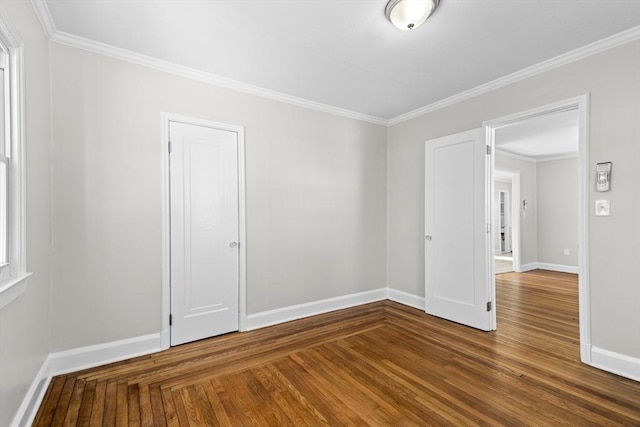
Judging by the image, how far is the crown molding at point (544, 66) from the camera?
2303 millimetres

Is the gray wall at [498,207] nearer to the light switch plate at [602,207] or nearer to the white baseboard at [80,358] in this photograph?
the light switch plate at [602,207]

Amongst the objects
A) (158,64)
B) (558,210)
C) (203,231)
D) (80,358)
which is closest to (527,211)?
(558,210)

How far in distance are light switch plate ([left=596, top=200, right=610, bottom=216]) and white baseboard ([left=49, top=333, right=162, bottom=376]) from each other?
3954 mm

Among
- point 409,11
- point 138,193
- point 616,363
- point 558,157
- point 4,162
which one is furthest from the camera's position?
point 558,157

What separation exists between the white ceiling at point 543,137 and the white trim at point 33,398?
201 inches

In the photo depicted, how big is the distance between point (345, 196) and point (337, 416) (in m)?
2.68

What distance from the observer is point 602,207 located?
2416mm

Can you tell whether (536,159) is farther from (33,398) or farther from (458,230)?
(33,398)

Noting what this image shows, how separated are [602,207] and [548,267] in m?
5.48

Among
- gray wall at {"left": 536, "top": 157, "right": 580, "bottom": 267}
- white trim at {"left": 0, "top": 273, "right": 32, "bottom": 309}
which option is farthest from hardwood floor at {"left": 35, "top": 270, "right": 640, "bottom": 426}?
gray wall at {"left": 536, "top": 157, "right": 580, "bottom": 267}

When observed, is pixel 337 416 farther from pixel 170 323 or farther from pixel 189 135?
pixel 189 135

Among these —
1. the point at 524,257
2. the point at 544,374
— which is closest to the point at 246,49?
the point at 544,374

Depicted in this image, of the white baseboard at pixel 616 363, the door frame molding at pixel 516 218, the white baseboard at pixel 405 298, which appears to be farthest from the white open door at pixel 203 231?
the door frame molding at pixel 516 218

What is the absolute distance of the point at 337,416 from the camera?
1.84m
